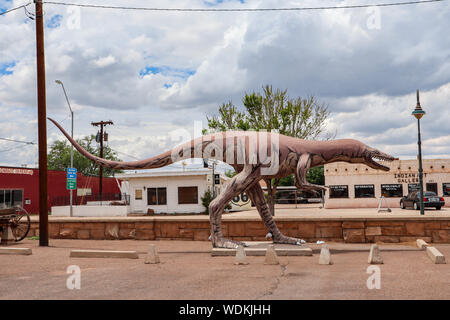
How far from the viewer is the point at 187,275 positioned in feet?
23.6

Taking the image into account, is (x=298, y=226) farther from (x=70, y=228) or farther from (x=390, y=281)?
(x=70, y=228)

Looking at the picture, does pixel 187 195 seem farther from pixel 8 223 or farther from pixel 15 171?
pixel 8 223

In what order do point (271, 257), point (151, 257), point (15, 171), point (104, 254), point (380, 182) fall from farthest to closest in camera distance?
point (380, 182) < point (15, 171) < point (104, 254) < point (151, 257) < point (271, 257)

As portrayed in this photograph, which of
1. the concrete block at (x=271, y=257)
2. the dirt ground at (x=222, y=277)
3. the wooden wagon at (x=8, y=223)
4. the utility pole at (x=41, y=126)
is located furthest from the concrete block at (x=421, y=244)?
the wooden wagon at (x=8, y=223)

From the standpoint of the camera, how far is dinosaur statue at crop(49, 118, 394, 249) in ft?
33.0

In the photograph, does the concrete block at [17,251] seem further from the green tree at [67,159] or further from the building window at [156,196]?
the green tree at [67,159]

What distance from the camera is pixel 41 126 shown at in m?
12.6

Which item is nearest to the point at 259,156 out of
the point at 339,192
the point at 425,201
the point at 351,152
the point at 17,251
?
the point at 351,152

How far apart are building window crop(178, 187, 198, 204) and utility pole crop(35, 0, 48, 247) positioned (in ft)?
62.7

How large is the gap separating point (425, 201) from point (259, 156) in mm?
22487

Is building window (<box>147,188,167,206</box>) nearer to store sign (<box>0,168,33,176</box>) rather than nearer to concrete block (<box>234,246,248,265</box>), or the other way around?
store sign (<box>0,168,33,176</box>)

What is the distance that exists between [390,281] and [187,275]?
3.10 m

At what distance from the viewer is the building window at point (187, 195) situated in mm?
31609
